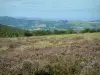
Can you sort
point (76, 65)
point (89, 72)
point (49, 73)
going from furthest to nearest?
point (76, 65) < point (49, 73) < point (89, 72)

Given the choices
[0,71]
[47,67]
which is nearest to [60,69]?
[47,67]

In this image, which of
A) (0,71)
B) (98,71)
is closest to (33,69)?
(0,71)

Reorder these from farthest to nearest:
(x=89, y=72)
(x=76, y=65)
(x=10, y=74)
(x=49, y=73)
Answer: (x=76, y=65) < (x=49, y=73) < (x=10, y=74) < (x=89, y=72)

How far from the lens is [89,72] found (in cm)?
655

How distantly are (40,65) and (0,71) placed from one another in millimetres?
1664

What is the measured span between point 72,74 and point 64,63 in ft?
3.83

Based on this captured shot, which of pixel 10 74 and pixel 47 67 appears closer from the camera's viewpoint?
pixel 10 74

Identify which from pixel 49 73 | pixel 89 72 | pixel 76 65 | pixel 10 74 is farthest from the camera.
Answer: pixel 76 65

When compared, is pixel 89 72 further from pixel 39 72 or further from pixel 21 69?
pixel 21 69

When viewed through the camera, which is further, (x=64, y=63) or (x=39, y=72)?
(x=64, y=63)

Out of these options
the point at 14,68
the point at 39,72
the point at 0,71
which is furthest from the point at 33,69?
the point at 0,71

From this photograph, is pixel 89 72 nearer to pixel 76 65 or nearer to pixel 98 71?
pixel 98 71

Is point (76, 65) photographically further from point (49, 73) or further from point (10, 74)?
point (10, 74)

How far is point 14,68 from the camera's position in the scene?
7.41m
